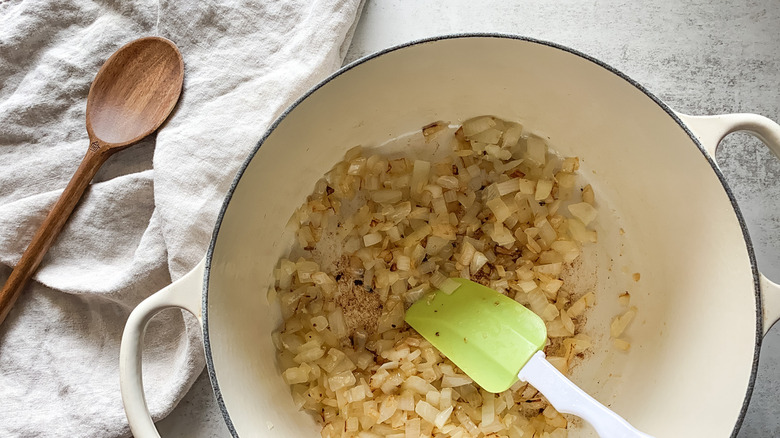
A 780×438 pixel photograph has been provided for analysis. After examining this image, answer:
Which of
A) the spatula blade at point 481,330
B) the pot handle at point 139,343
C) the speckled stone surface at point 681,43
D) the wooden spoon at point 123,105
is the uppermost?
the speckled stone surface at point 681,43

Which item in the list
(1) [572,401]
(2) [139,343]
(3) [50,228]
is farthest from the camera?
(3) [50,228]


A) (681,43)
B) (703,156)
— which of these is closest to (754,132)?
(703,156)

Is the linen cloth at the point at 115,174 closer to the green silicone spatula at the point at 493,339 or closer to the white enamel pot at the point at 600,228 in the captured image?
the white enamel pot at the point at 600,228

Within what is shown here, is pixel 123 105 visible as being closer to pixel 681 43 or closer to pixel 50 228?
pixel 50 228

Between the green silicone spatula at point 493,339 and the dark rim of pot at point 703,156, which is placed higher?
the dark rim of pot at point 703,156

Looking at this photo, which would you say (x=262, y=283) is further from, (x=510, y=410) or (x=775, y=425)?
(x=775, y=425)

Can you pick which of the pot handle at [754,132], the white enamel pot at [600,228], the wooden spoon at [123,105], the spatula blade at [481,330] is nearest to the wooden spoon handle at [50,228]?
the wooden spoon at [123,105]

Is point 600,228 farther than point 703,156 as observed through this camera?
Yes

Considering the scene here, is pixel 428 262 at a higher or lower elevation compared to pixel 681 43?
lower
